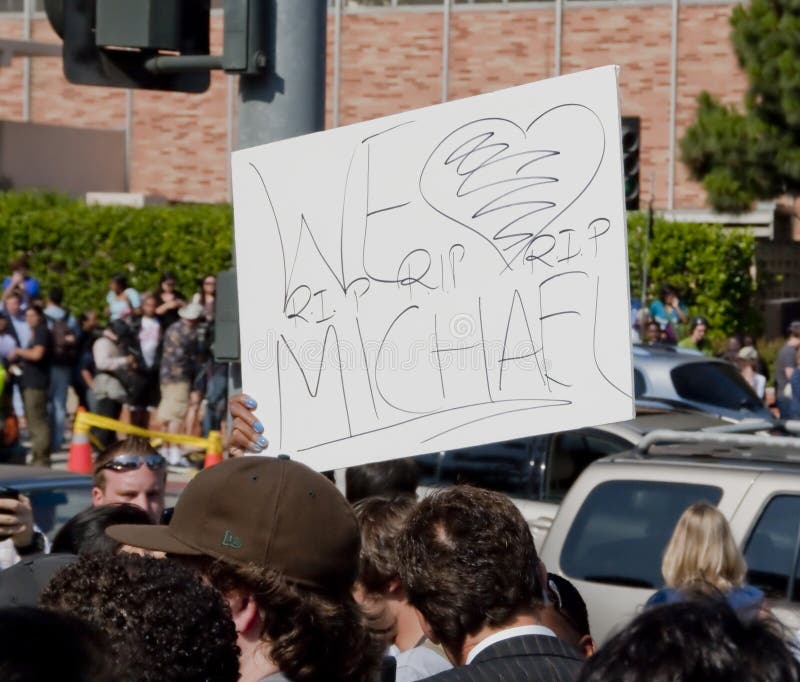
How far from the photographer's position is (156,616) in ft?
7.28

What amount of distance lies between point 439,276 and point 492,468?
227 inches

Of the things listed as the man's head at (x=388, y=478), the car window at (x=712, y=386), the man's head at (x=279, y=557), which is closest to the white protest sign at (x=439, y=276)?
the man's head at (x=279, y=557)

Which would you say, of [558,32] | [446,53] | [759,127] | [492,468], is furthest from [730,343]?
[446,53]

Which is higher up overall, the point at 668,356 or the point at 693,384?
the point at 668,356

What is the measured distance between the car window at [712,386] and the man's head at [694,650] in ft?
37.6

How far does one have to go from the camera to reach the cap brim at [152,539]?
2.86 m

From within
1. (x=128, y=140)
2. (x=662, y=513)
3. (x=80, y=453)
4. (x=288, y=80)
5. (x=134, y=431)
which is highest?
(x=128, y=140)

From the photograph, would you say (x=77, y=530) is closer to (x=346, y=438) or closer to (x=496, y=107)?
(x=346, y=438)

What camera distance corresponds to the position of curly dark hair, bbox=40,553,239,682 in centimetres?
217

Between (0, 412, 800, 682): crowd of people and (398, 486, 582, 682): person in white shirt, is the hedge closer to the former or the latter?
→ (0, 412, 800, 682): crowd of people

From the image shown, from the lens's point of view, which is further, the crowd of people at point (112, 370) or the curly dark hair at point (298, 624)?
the crowd of people at point (112, 370)

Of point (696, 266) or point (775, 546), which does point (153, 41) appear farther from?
point (696, 266)

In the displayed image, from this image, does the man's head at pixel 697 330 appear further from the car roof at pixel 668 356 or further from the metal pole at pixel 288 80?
the metal pole at pixel 288 80

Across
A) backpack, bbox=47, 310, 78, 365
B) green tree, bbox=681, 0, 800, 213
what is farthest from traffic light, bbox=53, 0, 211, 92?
green tree, bbox=681, 0, 800, 213
